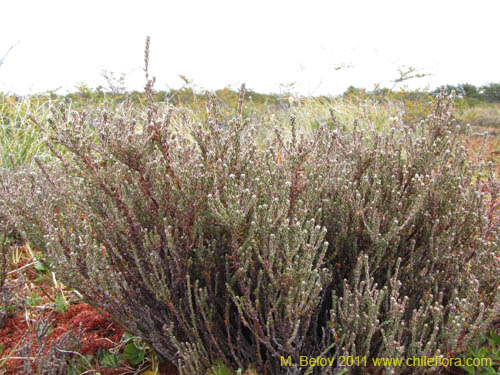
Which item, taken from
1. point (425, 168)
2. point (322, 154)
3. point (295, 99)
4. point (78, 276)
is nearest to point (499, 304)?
point (425, 168)

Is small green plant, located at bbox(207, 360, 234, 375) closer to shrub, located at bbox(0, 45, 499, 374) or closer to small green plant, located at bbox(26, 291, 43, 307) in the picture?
shrub, located at bbox(0, 45, 499, 374)

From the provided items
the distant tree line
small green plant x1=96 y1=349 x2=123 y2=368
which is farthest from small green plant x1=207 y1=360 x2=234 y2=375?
the distant tree line

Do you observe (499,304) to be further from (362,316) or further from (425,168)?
(425,168)

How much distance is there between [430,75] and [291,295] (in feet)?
30.4

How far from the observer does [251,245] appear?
162 centimetres

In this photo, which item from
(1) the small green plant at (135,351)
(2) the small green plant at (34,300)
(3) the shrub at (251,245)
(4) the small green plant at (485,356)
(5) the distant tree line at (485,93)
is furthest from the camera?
(5) the distant tree line at (485,93)

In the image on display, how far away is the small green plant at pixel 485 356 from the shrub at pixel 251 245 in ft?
0.60

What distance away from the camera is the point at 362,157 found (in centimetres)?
223

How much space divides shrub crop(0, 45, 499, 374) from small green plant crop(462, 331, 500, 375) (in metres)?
0.18

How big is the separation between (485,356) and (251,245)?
130 cm

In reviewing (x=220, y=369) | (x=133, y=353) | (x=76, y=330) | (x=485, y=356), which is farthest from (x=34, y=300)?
(x=485, y=356)

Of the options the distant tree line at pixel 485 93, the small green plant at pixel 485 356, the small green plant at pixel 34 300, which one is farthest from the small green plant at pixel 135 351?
the distant tree line at pixel 485 93

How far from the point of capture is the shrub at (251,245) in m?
1.54

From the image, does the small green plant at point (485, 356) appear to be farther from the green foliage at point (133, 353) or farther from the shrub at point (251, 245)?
the green foliage at point (133, 353)
